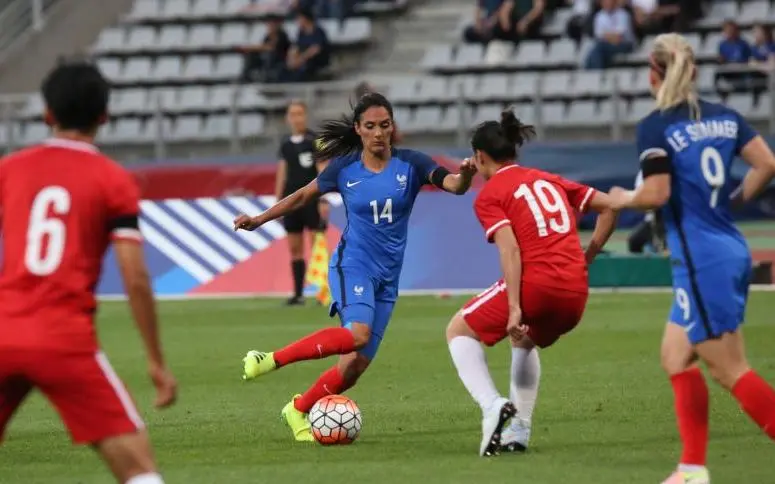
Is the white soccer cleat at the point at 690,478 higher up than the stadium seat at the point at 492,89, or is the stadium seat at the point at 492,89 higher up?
the white soccer cleat at the point at 690,478

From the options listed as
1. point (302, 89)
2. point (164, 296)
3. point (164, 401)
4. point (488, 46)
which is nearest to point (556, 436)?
point (164, 401)

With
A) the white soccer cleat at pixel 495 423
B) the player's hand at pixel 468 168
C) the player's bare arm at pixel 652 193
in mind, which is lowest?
the white soccer cleat at pixel 495 423

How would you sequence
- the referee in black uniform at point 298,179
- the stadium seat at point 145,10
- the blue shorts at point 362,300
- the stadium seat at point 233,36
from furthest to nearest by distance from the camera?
1. the stadium seat at point 145,10
2. the stadium seat at point 233,36
3. the referee in black uniform at point 298,179
4. the blue shorts at point 362,300

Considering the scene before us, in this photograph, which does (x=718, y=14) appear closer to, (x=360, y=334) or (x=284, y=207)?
(x=284, y=207)

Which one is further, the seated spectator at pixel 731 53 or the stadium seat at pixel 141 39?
the stadium seat at pixel 141 39

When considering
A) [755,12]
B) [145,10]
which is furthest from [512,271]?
[145,10]

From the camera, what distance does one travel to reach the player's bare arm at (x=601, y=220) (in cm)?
837

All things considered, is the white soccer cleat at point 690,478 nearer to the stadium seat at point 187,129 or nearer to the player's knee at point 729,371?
the player's knee at point 729,371

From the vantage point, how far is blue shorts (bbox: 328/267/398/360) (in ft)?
31.8

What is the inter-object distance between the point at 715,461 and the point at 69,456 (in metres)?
3.55

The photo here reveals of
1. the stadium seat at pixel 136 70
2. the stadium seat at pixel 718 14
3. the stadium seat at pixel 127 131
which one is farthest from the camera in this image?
the stadium seat at pixel 136 70

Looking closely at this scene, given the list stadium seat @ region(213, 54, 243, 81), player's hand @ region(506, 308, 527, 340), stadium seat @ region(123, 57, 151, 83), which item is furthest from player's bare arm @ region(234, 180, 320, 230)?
stadium seat @ region(123, 57, 151, 83)

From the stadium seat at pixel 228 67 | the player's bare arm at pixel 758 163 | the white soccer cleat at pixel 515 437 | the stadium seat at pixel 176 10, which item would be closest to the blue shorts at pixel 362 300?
the white soccer cleat at pixel 515 437

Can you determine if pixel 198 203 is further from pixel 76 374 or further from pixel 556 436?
pixel 76 374
